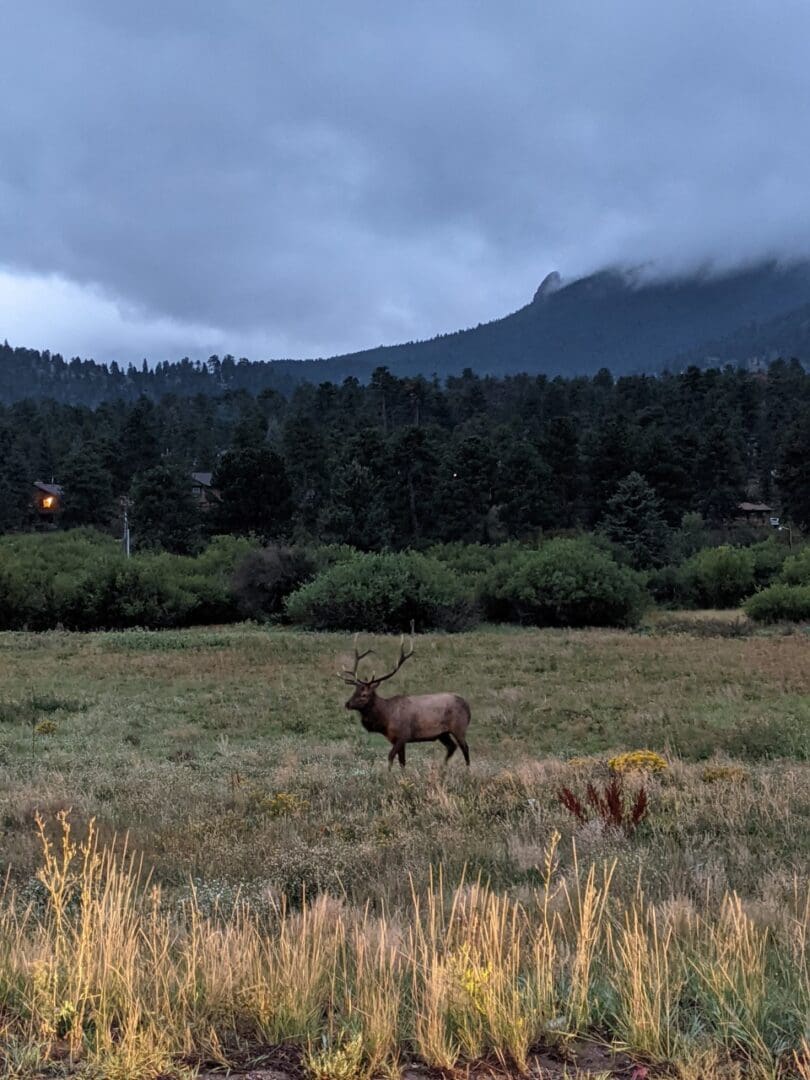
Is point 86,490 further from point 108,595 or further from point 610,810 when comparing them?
point 610,810

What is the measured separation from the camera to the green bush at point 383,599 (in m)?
40.0

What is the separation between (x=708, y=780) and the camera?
11.0 metres

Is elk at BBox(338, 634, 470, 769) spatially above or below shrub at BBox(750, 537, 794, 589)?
below

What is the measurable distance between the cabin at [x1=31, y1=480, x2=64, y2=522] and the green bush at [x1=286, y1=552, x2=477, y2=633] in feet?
178

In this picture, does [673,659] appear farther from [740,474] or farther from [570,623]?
[740,474]

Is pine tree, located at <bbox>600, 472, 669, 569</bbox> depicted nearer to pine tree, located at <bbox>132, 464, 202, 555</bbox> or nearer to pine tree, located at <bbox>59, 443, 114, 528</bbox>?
pine tree, located at <bbox>132, 464, 202, 555</bbox>

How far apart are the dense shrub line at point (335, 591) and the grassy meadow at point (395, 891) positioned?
20008mm

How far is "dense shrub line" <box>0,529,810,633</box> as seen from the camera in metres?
40.6

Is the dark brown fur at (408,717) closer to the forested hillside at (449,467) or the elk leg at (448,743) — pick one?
the elk leg at (448,743)

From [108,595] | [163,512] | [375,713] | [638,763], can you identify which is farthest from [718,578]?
[375,713]

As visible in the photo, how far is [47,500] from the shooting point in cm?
8894

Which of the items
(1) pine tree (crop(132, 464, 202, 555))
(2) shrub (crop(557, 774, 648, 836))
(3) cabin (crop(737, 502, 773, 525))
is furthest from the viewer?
(3) cabin (crop(737, 502, 773, 525))

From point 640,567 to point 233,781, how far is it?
179ft

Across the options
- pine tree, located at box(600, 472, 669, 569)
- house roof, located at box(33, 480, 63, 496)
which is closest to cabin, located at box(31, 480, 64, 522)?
house roof, located at box(33, 480, 63, 496)
